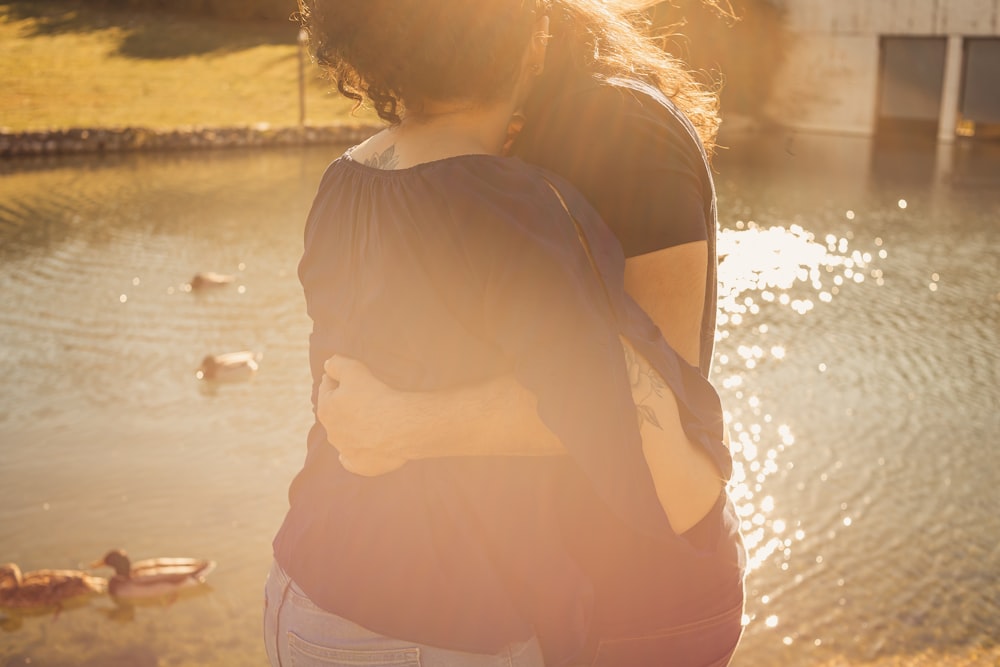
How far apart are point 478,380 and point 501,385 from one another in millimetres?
29

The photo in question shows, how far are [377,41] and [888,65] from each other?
25.4 meters

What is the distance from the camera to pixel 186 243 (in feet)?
40.5

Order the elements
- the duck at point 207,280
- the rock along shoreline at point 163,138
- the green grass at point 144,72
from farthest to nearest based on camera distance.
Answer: the green grass at point 144,72 → the rock along shoreline at point 163,138 → the duck at point 207,280

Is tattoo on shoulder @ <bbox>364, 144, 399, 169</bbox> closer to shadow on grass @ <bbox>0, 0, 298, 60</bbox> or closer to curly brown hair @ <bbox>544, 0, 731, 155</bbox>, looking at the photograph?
curly brown hair @ <bbox>544, 0, 731, 155</bbox>

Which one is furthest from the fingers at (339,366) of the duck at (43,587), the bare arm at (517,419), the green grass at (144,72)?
the green grass at (144,72)

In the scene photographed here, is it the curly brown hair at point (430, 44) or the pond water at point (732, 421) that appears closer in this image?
the curly brown hair at point (430, 44)

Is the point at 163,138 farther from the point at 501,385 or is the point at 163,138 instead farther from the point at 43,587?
the point at 501,385

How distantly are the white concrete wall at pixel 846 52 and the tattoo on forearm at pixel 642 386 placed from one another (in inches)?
951

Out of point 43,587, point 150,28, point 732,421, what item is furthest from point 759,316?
point 150,28

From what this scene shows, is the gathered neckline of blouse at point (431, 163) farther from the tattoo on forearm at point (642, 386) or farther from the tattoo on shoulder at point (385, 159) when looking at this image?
the tattoo on forearm at point (642, 386)

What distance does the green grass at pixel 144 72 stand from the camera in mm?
22422

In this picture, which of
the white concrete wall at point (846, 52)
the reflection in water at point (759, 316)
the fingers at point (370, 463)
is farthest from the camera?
the white concrete wall at point (846, 52)

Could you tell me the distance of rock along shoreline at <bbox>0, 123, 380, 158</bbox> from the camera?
1906cm

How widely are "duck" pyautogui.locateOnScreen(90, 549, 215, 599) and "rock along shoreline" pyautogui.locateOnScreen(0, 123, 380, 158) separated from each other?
Result: 16.0 m
